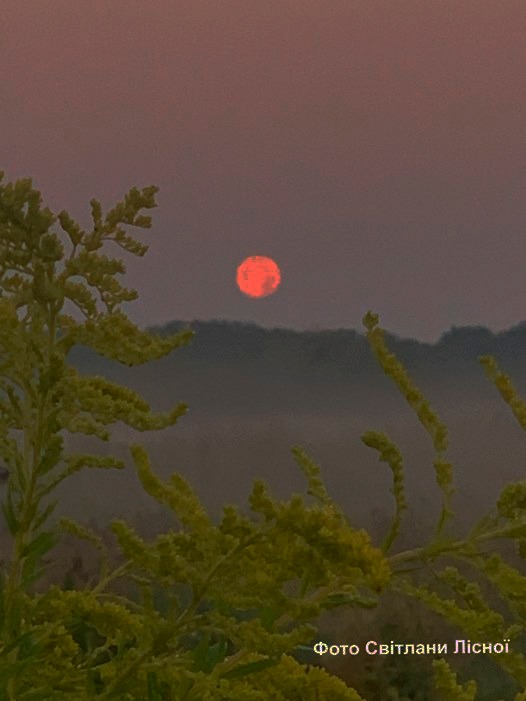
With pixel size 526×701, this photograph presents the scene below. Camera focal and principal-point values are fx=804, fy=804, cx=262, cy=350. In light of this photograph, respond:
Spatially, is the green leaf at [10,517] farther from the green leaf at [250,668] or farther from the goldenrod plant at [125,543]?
the green leaf at [250,668]

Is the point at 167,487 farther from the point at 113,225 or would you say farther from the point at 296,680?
the point at 113,225

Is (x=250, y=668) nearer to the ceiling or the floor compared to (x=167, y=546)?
nearer to the floor

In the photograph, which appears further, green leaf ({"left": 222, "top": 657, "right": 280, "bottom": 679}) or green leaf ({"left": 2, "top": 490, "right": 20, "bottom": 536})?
green leaf ({"left": 2, "top": 490, "right": 20, "bottom": 536})

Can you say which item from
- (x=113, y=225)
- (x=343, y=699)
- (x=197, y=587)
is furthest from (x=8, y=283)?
(x=343, y=699)

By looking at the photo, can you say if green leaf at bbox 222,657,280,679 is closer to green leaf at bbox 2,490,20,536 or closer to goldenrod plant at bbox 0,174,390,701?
goldenrod plant at bbox 0,174,390,701

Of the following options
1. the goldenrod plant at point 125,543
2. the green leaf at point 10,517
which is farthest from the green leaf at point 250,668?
the green leaf at point 10,517

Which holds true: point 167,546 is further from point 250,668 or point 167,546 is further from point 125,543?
point 250,668

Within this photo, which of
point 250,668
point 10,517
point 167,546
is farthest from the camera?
point 10,517

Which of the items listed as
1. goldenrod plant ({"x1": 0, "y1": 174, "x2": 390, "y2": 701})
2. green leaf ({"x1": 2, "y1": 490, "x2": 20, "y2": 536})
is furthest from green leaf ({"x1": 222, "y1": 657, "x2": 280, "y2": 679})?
green leaf ({"x1": 2, "y1": 490, "x2": 20, "y2": 536})

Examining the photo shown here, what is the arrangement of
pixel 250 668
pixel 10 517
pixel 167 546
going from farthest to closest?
pixel 10 517 < pixel 250 668 < pixel 167 546

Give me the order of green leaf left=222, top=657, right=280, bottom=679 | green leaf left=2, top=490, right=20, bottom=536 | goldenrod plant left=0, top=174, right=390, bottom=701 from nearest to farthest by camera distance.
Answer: goldenrod plant left=0, top=174, right=390, bottom=701
green leaf left=222, top=657, right=280, bottom=679
green leaf left=2, top=490, right=20, bottom=536

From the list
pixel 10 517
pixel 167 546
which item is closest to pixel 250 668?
pixel 167 546

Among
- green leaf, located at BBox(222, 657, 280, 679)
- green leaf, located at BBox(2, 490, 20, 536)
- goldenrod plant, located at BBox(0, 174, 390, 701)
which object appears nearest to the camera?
goldenrod plant, located at BBox(0, 174, 390, 701)

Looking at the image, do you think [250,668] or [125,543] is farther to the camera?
[250,668]
